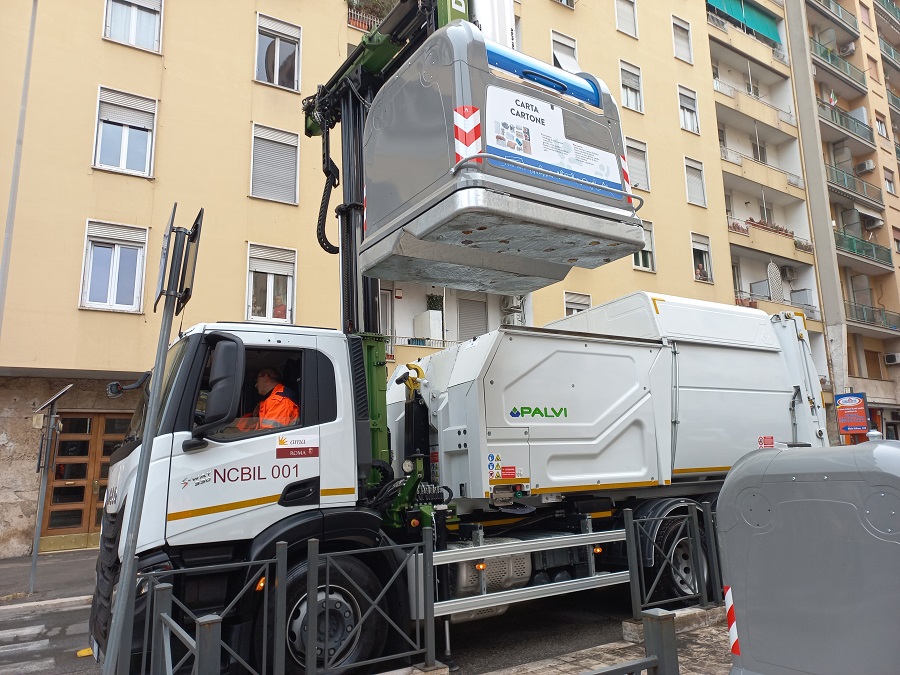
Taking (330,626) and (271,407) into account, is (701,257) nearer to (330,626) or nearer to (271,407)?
(271,407)

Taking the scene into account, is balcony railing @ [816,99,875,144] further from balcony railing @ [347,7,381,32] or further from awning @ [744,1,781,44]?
balcony railing @ [347,7,381,32]

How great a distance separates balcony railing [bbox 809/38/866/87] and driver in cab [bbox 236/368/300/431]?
3020 centimetres

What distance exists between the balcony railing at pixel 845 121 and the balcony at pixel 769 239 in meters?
6.12

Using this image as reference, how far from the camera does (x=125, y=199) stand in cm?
1245

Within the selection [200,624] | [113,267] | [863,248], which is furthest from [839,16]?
[200,624]

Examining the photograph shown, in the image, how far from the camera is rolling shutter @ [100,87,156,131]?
12.7m

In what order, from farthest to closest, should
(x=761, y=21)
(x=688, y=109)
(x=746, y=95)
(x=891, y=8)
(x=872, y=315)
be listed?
(x=891, y=8), (x=872, y=315), (x=761, y=21), (x=746, y=95), (x=688, y=109)

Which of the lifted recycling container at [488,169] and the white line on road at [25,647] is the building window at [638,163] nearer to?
the lifted recycling container at [488,169]

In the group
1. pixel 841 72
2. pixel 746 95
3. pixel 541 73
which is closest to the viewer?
pixel 541 73

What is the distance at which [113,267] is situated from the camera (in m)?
12.2

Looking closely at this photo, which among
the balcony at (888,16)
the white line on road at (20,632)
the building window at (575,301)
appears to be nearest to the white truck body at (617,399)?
the white line on road at (20,632)

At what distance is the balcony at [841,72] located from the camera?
27.8 meters

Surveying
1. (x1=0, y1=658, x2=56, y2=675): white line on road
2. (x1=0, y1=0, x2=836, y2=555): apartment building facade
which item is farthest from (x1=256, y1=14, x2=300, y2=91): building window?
(x1=0, y1=658, x2=56, y2=675): white line on road

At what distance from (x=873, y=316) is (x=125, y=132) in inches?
1120
